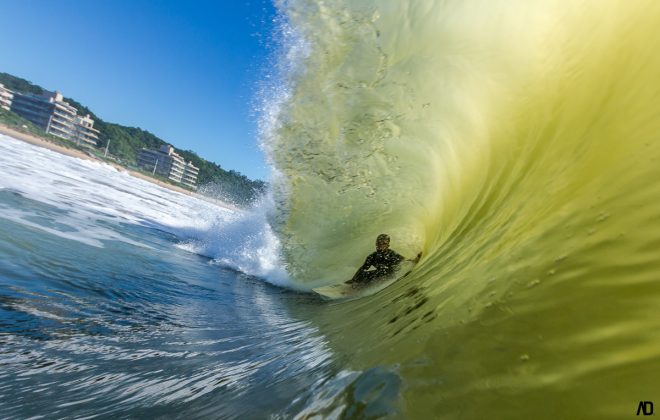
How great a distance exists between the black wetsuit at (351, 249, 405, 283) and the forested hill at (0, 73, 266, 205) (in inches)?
3567

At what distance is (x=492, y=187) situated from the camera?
435cm

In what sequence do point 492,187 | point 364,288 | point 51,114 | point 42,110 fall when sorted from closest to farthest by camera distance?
1. point 492,187
2. point 364,288
3. point 51,114
4. point 42,110

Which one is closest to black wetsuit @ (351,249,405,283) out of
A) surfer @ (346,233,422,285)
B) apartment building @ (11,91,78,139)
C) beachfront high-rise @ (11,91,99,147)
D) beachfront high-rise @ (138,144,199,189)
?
surfer @ (346,233,422,285)

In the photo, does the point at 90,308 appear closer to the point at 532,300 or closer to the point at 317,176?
the point at 532,300

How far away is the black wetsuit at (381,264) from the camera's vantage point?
20.6 feet

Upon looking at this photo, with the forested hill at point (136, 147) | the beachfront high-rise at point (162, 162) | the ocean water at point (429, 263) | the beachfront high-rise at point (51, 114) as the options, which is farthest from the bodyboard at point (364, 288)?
the beachfront high-rise at point (162, 162)

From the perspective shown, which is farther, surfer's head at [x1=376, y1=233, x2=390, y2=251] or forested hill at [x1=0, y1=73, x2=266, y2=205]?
forested hill at [x1=0, y1=73, x2=266, y2=205]

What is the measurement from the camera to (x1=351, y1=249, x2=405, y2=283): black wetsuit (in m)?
6.27

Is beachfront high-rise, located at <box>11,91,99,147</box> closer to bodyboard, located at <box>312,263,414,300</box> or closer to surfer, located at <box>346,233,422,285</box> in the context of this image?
bodyboard, located at <box>312,263,414,300</box>

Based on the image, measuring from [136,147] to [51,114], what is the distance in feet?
90.9

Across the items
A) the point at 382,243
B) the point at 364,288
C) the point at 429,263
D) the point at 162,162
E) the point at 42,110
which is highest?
the point at 42,110

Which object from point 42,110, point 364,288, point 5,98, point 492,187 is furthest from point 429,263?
point 5,98

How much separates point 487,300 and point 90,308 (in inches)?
138

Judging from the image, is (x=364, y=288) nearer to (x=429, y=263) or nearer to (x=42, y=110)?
(x=429, y=263)
